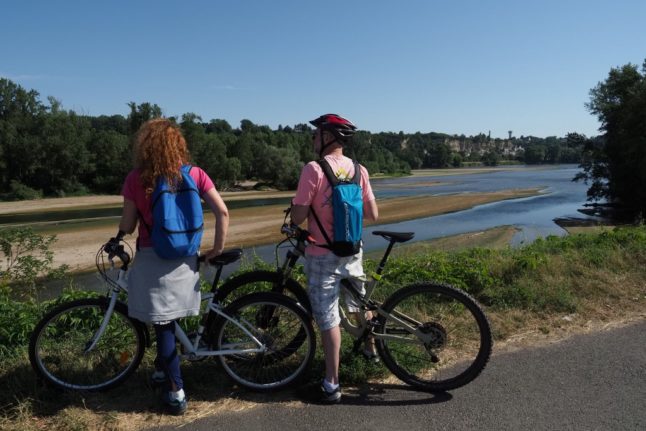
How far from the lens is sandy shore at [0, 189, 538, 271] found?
22.9 meters

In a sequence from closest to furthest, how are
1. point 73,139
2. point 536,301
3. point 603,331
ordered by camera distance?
point 603,331, point 536,301, point 73,139

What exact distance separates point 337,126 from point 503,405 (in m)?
2.22

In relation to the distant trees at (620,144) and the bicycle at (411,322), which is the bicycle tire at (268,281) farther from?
the distant trees at (620,144)

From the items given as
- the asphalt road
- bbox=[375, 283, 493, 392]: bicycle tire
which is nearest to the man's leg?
the asphalt road

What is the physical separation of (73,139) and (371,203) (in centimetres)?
7318

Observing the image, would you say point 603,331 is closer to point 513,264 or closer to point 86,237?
point 513,264

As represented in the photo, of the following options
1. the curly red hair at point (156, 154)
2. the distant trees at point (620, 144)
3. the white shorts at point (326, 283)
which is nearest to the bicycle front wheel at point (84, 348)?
the curly red hair at point (156, 154)

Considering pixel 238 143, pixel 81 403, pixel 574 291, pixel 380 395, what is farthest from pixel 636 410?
→ pixel 238 143

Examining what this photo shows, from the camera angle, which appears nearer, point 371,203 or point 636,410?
point 636,410

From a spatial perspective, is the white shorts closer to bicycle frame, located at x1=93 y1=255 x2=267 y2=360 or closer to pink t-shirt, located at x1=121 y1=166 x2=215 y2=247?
bicycle frame, located at x1=93 y1=255 x2=267 y2=360

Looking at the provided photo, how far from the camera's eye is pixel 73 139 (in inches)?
2643

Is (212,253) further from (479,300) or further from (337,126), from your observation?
(479,300)

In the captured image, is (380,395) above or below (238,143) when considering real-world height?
below

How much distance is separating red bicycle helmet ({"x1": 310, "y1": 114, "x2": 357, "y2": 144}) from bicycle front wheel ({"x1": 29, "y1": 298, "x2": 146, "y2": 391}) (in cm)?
200
